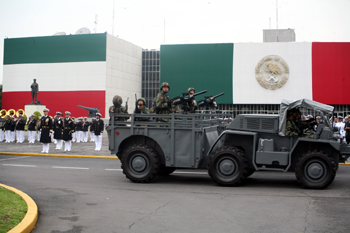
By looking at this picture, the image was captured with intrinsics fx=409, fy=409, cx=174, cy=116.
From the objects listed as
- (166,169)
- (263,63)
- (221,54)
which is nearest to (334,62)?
(263,63)

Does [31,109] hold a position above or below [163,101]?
above

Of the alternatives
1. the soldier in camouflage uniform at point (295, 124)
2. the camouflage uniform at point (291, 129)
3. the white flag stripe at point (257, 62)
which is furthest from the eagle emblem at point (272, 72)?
the camouflage uniform at point (291, 129)

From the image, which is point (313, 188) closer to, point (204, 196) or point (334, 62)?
point (204, 196)

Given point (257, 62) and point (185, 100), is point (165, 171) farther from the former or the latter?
point (257, 62)

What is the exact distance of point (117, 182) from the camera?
35.7 ft

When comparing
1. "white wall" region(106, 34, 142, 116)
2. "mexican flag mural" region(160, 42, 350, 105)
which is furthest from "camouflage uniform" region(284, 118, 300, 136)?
"white wall" region(106, 34, 142, 116)

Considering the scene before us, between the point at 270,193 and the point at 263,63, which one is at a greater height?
the point at 263,63

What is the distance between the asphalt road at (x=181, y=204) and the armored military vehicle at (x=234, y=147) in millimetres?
444

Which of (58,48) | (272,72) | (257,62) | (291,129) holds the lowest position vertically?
(291,129)

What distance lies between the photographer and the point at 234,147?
9875mm

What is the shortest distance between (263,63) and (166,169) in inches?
2116

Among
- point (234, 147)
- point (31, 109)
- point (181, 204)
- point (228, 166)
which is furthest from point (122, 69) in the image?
point (181, 204)

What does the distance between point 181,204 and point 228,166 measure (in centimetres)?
218

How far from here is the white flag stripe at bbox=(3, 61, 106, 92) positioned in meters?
65.1
